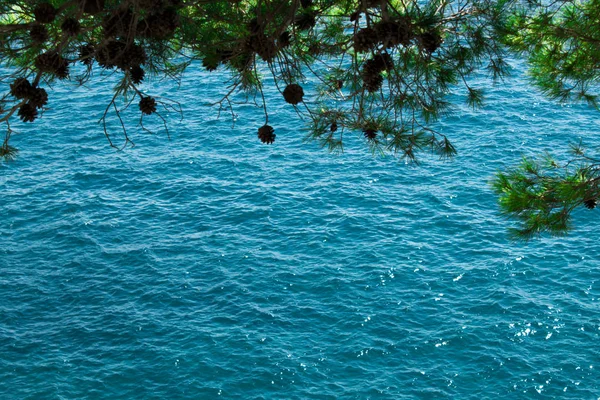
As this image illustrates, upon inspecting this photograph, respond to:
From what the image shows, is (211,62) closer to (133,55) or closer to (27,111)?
(133,55)

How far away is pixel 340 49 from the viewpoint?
9961 millimetres

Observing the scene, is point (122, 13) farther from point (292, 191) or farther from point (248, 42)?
point (292, 191)

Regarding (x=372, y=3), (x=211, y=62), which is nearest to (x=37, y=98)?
(x=211, y=62)

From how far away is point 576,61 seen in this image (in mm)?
10492

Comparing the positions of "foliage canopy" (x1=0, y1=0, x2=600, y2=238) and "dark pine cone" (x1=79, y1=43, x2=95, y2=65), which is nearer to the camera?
"foliage canopy" (x1=0, y1=0, x2=600, y2=238)

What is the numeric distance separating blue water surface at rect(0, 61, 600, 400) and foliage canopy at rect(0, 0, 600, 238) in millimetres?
11769

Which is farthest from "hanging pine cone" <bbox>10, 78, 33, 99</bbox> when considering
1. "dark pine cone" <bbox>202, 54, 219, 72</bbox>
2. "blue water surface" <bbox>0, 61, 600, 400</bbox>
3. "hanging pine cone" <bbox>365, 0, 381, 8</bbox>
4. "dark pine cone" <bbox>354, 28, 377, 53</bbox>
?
"blue water surface" <bbox>0, 61, 600, 400</bbox>

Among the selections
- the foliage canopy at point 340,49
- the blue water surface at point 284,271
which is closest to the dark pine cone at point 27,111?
the foliage canopy at point 340,49

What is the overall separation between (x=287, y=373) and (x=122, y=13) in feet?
50.3

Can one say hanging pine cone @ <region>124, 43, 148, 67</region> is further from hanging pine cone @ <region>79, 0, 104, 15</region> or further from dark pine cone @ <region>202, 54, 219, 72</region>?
dark pine cone @ <region>202, 54, 219, 72</region>

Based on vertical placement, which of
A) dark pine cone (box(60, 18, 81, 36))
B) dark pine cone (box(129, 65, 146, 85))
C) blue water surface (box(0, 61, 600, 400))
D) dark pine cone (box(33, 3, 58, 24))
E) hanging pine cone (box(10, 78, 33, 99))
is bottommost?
blue water surface (box(0, 61, 600, 400))

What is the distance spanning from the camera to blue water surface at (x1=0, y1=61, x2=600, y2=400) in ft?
70.3

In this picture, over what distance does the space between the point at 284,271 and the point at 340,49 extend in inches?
636

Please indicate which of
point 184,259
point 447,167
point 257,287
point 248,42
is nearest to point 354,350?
point 257,287
